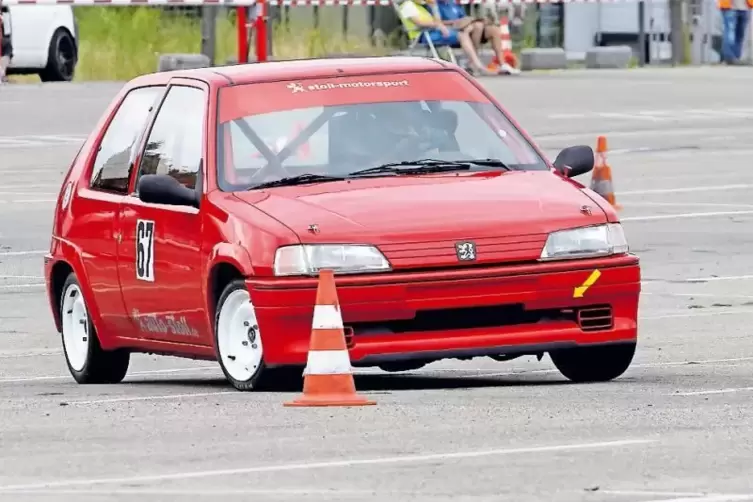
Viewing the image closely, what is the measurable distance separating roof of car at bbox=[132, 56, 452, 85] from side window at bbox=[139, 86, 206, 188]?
0.12 metres

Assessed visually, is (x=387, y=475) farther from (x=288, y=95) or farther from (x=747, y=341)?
(x=747, y=341)

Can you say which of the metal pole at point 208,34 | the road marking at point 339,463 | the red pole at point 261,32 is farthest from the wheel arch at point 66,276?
the metal pole at point 208,34

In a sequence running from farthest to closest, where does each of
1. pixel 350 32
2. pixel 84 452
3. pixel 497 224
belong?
pixel 350 32, pixel 497 224, pixel 84 452

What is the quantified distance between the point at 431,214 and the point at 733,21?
2987 cm

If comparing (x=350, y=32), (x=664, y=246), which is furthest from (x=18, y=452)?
(x=350, y=32)

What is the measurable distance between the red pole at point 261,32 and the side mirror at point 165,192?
881 inches

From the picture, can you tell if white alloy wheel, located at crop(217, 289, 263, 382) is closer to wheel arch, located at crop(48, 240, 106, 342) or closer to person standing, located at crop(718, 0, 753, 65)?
wheel arch, located at crop(48, 240, 106, 342)

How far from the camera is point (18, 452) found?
8492mm

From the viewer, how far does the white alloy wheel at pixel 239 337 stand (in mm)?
10305

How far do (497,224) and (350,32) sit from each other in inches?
1250

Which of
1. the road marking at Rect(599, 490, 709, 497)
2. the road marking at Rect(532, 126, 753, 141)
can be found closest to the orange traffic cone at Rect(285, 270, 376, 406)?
the road marking at Rect(599, 490, 709, 497)

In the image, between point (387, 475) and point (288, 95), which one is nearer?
point (387, 475)

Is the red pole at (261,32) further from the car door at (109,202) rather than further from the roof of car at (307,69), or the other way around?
the roof of car at (307,69)

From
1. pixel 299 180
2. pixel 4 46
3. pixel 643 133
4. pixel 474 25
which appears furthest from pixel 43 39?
pixel 299 180
